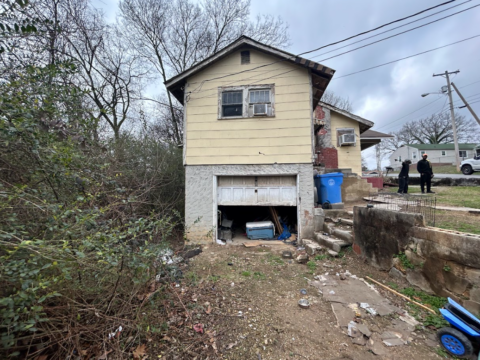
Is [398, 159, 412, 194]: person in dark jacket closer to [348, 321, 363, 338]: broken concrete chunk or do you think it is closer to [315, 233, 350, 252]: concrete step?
[315, 233, 350, 252]: concrete step

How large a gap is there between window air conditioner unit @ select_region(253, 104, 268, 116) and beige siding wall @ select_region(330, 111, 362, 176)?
6.53 m

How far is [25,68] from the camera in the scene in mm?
2498

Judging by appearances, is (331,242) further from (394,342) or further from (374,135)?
(374,135)

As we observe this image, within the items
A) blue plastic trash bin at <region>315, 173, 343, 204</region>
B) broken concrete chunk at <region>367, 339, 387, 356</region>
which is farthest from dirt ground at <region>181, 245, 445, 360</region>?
blue plastic trash bin at <region>315, 173, 343, 204</region>

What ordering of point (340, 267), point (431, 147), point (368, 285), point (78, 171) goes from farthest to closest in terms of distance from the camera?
point (431, 147) < point (340, 267) < point (368, 285) < point (78, 171)

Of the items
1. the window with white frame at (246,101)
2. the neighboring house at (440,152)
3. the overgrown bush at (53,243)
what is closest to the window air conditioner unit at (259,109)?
the window with white frame at (246,101)

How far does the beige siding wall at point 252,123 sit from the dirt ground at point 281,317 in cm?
306

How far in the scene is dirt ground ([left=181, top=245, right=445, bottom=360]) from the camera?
7.50 feet

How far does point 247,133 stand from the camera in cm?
620

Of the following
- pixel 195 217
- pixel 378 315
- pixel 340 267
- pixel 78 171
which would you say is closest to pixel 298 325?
pixel 378 315

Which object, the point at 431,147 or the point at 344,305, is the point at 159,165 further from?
the point at 431,147

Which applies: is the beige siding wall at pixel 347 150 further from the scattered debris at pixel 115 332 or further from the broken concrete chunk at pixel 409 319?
the scattered debris at pixel 115 332

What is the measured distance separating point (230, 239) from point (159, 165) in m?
3.36

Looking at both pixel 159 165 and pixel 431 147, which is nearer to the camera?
pixel 159 165
